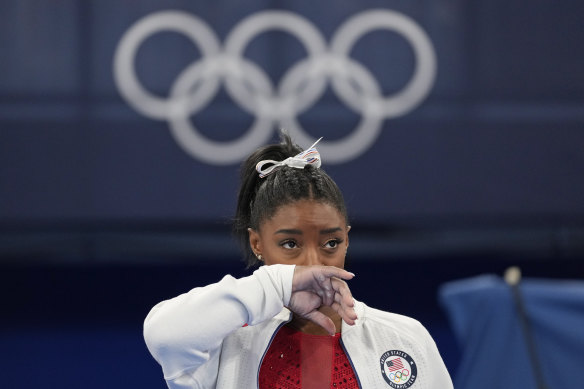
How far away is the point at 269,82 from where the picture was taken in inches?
171

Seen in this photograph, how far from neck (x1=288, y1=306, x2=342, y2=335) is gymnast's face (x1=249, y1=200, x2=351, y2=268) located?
5.8 inches

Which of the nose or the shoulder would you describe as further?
the shoulder

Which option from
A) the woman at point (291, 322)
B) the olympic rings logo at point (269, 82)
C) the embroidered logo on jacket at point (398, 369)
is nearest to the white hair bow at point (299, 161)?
the woman at point (291, 322)

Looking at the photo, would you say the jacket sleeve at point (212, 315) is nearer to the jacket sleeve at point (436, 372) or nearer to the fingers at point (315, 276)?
the fingers at point (315, 276)

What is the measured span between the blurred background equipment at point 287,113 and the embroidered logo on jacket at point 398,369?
204cm

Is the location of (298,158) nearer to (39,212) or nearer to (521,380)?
(521,380)

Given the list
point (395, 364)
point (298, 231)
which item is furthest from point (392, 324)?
point (298, 231)

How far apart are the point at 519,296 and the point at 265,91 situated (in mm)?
2867

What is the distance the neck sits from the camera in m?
2.30

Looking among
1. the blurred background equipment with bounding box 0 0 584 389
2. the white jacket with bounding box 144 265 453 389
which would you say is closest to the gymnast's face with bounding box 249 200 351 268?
the white jacket with bounding box 144 265 453 389

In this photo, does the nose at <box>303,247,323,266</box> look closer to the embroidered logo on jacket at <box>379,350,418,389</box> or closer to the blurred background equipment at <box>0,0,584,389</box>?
the embroidered logo on jacket at <box>379,350,418,389</box>

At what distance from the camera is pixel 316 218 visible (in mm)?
2225

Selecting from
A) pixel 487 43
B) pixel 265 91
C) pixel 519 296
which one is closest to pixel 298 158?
pixel 519 296

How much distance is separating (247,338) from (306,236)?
0.30 m
